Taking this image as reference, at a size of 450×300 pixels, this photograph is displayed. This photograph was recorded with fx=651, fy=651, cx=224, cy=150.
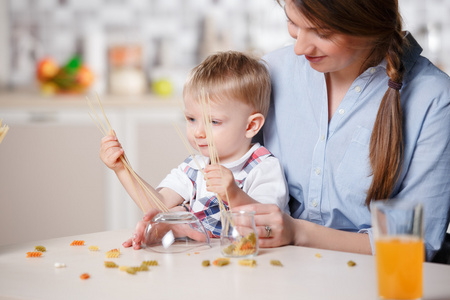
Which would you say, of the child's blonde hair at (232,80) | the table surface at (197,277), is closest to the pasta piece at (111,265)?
the table surface at (197,277)

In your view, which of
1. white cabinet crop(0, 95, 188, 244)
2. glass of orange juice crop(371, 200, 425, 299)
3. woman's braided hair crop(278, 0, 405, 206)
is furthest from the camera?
white cabinet crop(0, 95, 188, 244)

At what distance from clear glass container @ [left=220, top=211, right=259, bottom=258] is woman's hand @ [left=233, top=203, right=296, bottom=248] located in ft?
0.32

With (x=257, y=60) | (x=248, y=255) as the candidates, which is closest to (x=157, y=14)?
(x=257, y=60)

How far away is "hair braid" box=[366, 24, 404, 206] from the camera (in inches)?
62.3

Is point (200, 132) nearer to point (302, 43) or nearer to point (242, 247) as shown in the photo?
point (302, 43)

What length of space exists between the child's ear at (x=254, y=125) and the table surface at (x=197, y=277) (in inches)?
19.6

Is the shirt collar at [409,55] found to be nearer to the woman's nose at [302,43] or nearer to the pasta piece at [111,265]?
the woman's nose at [302,43]

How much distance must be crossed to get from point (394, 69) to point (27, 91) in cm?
345

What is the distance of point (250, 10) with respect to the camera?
4.78 metres

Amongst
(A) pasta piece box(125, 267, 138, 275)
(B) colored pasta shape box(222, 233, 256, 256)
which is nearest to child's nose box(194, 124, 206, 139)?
(B) colored pasta shape box(222, 233, 256, 256)

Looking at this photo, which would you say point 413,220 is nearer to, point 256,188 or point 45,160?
point 256,188

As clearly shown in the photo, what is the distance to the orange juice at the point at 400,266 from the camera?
36.9 inches

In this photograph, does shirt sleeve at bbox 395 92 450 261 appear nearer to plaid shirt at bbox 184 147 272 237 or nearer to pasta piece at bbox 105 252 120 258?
plaid shirt at bbox 184 147 272 237

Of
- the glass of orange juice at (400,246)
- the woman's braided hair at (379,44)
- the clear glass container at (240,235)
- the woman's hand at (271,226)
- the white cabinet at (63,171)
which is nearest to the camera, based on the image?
the glass of orange juice at (400,246)
